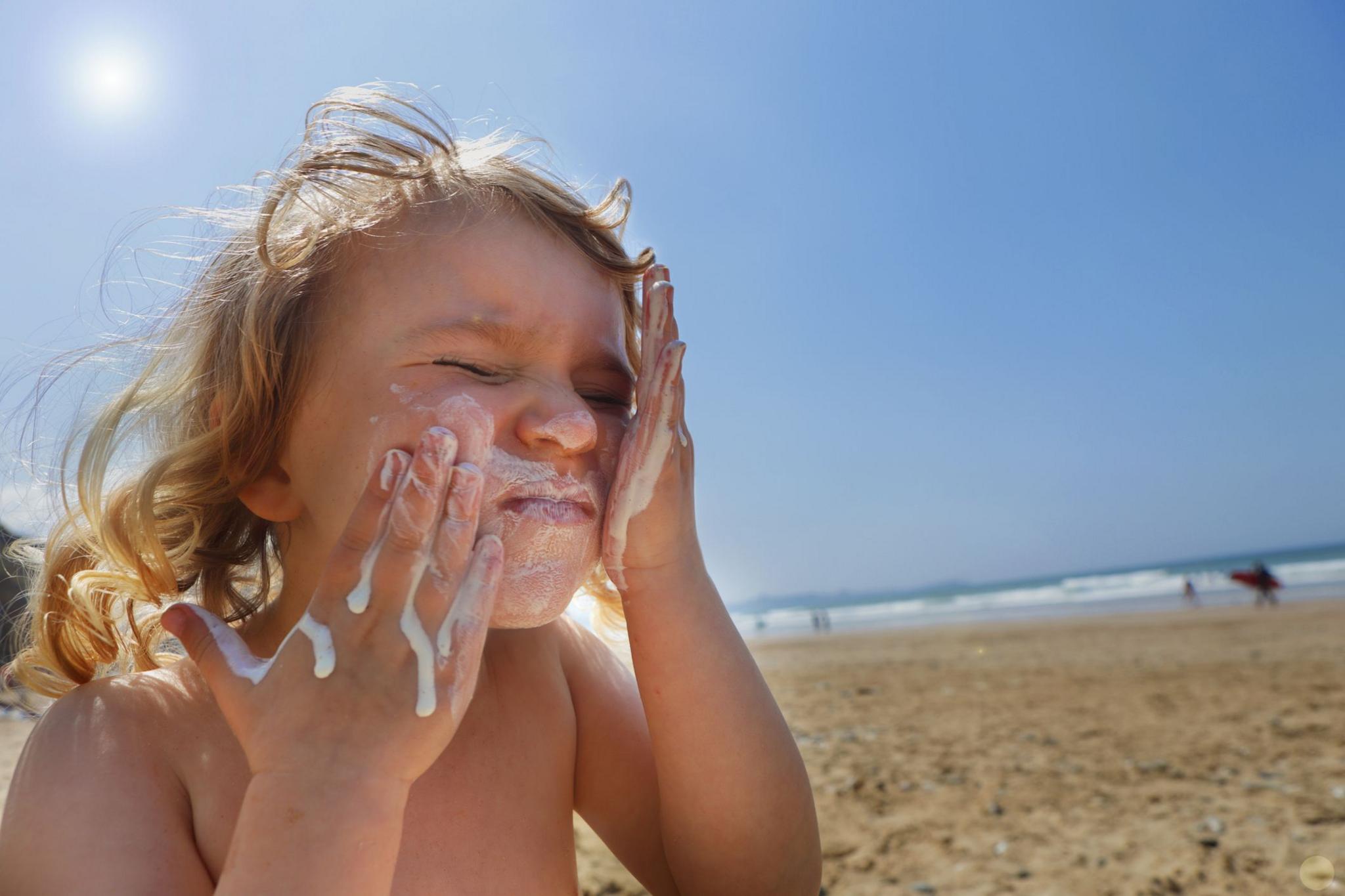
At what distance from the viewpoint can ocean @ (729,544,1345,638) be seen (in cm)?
3131

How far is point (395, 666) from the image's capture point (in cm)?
134

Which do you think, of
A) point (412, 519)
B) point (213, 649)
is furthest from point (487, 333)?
point (213, 649)

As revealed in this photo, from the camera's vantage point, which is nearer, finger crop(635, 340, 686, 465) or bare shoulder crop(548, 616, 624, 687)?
finger crop(635, 340, 686, 465)

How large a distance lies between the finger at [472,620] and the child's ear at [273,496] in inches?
23.9

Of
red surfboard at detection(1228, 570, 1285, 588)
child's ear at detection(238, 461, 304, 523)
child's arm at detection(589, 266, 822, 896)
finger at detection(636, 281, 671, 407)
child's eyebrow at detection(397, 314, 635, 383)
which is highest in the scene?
finger at detection(636, 281, 671, 407)

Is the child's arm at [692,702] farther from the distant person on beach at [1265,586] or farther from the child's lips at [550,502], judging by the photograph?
the distant person on beach at [1265,586]

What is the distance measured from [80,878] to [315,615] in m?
0.53

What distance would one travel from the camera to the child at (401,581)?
53.1 inches

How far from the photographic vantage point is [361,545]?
1.40 meters

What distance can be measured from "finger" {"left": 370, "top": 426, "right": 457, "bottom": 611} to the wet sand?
3.21 metres

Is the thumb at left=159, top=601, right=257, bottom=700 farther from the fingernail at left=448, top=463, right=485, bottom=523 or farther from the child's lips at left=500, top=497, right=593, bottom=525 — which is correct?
the child's lips at left=500, top=497, right=593, bottom=525

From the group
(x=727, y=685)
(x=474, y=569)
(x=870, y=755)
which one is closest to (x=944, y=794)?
(x=870, y=755)

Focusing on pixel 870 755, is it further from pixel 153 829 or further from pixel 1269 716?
pixel 153 829

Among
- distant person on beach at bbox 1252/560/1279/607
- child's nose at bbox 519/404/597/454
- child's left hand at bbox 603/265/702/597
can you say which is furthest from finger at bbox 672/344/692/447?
distant person on beach at bbox 1252/560/1279/607
